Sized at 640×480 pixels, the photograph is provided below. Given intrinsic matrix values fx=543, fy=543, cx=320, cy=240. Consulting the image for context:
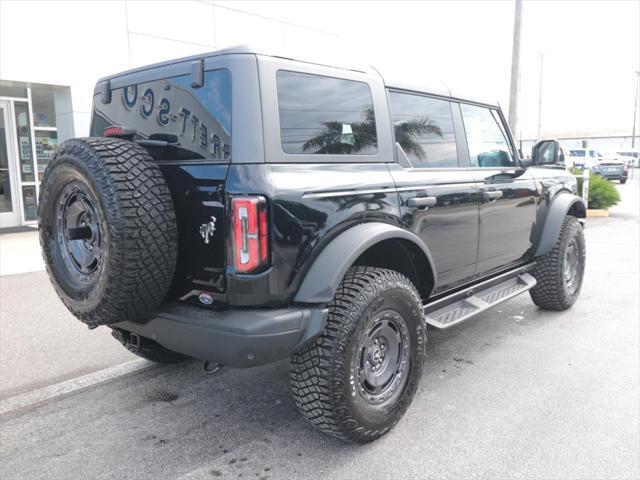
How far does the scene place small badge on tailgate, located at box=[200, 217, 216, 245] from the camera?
8.58ft

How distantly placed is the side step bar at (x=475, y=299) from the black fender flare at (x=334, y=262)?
0.88 meters

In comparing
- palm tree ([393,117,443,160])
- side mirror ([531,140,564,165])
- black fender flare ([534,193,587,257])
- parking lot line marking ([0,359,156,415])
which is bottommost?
parking lot line marking ([0,359,156,415])

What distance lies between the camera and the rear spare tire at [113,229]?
2459 millimetres

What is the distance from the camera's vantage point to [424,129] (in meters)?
3.73

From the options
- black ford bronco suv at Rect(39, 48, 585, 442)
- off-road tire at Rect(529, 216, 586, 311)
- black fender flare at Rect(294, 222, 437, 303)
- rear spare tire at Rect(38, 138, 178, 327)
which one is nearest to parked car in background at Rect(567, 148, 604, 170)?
off-road tire at Rect(529, 216, 586, 311)

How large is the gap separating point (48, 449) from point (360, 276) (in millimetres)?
1943

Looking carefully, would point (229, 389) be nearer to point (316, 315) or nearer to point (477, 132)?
point (316, 315)

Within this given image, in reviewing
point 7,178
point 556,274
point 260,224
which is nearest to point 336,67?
point 260,224

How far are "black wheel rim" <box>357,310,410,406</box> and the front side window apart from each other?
166cm

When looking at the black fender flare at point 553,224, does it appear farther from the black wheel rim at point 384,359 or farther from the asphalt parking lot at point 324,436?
the black wheel rim at point 384,359

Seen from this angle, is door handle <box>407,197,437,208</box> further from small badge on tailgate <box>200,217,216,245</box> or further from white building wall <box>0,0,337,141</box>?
white building wall <box>0,0,337,141</box>

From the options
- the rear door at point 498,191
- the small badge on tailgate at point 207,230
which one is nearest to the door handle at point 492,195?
the rear door at point 498,191

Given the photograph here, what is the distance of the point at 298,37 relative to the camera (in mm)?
13109

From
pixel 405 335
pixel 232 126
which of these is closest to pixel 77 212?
pixel 232 126
